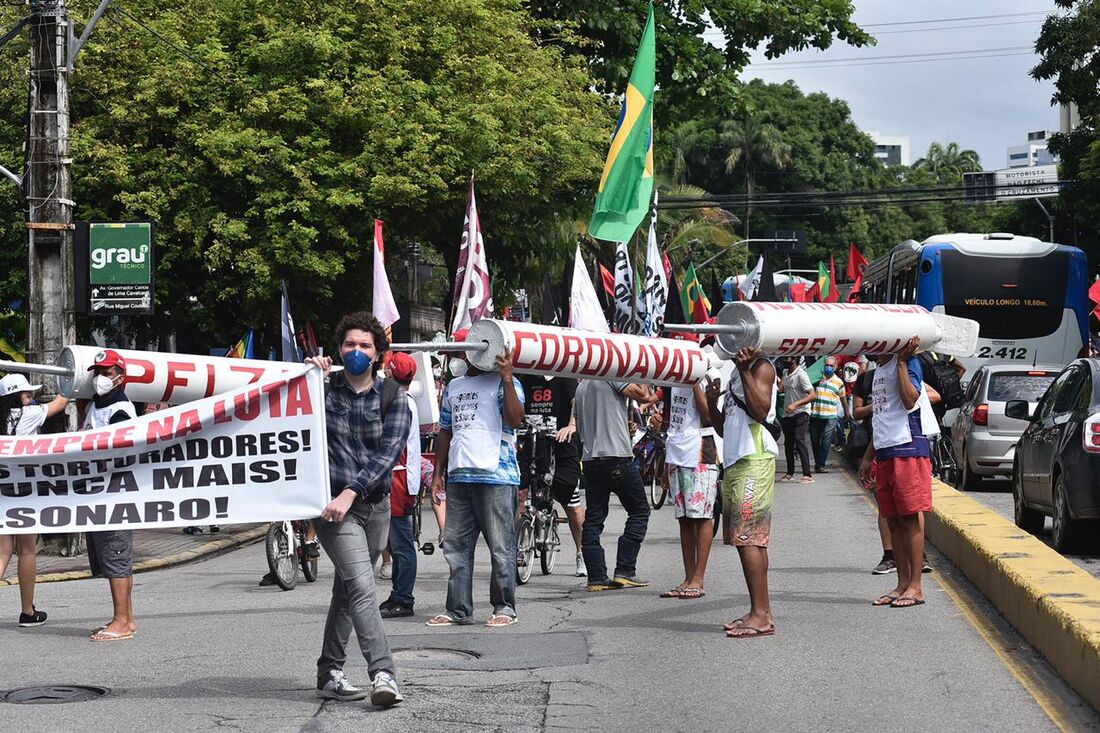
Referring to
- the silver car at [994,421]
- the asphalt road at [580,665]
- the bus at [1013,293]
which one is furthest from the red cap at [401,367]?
the bus at [1013,293]

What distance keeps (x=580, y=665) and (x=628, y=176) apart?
20.1 feet

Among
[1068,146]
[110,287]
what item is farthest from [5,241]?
[1068,146]

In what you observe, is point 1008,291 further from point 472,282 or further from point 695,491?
point 695,491

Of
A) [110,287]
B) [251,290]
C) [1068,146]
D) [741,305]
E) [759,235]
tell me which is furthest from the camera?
[759,235]

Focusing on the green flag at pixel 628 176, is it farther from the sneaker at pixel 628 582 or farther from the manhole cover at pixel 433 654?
the manhole cover at pixel 433 654

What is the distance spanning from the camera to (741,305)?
31.1ft

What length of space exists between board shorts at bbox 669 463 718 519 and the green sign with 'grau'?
7.08m

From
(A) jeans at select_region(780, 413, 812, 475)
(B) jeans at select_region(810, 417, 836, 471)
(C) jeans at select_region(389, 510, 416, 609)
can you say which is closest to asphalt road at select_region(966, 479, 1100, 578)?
(A) jeans at select_region(780, 413, 812, 475)

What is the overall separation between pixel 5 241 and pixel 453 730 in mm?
18655

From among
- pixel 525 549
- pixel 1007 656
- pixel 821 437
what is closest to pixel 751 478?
pixel 1007 656

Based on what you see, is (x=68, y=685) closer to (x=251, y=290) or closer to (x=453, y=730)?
(x=453, y=730)

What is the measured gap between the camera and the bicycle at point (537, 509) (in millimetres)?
12289

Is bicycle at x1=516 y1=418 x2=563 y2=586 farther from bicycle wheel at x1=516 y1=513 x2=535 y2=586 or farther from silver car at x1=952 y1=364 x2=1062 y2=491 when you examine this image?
silver car at x1=952 y1=364 x2=1062 y2=491

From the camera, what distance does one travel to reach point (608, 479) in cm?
1173
